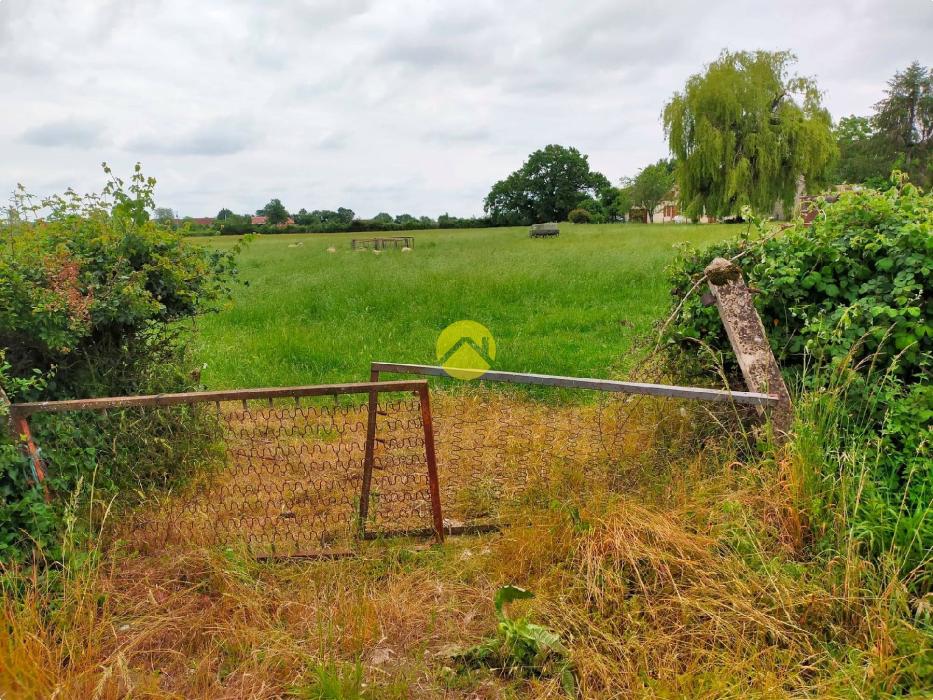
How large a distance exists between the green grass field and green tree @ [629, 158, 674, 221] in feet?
226

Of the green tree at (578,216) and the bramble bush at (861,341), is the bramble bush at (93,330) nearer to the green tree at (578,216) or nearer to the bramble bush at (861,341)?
the bramble bush at (861,341)

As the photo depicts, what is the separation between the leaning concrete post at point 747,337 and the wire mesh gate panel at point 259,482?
6.41 ft

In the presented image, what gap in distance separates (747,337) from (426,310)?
7920 mm

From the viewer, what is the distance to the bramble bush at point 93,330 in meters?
3.26

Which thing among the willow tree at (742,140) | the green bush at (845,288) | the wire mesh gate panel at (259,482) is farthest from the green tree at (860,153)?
the wire mesh gate panel at (259,482)

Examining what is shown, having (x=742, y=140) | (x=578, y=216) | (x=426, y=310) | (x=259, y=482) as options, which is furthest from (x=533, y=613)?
(x=578, y=216)

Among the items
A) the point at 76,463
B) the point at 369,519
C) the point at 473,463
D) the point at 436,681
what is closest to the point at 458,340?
the point at 473,463

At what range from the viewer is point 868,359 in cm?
333

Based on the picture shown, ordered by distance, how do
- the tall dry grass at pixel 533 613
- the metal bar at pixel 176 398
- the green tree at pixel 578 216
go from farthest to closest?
1. the green tree at pixel 578 216
2. the metal bar at pixel 176 398
3. the tall dry grass at pixel 533 613

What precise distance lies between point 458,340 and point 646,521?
643cm

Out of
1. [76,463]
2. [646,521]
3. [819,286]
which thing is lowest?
[646,521]

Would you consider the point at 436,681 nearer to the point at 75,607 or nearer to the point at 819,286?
the point at 75,607

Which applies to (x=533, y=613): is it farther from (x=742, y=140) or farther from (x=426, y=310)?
(x=742, y=140)

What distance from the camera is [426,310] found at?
36.2 feet
